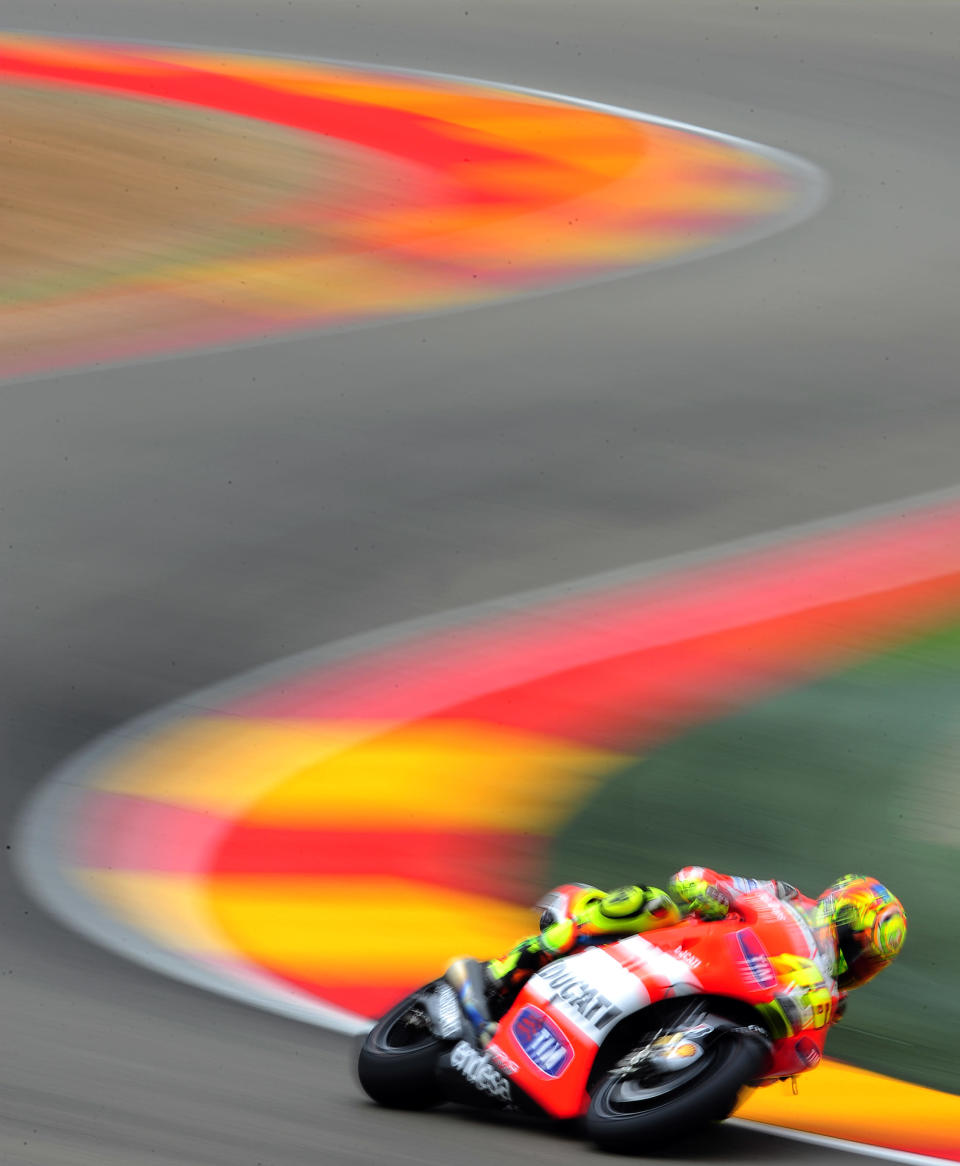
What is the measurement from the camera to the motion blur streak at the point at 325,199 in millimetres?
14055

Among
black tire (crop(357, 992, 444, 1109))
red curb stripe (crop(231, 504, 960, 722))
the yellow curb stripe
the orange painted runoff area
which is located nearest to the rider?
black tire (crop(357, 992, 444, 1109))

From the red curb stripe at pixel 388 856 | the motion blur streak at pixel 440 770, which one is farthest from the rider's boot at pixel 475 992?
the red curb stripe at pixel 388 856

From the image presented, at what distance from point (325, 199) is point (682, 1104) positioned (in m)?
12.7

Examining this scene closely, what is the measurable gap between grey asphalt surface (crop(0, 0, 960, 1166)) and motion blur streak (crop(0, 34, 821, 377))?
55cm

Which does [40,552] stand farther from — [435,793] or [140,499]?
[435,793]

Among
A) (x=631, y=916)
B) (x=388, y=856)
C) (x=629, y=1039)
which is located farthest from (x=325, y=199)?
(x=629, y=1039)

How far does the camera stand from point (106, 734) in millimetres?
8578

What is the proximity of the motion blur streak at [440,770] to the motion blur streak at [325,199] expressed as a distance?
14.7ft

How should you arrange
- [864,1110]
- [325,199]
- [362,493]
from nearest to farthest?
[864,1110] → [362,493] → [325,199]

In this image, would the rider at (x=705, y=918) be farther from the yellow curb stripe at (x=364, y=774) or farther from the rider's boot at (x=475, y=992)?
the yellow curb stripe at (x=364, y=774)

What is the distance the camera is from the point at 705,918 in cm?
505

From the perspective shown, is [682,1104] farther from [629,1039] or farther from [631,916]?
[631,916]

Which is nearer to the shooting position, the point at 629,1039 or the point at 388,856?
the point at 629,1039

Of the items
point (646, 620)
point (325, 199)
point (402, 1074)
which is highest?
point (325, 199)
